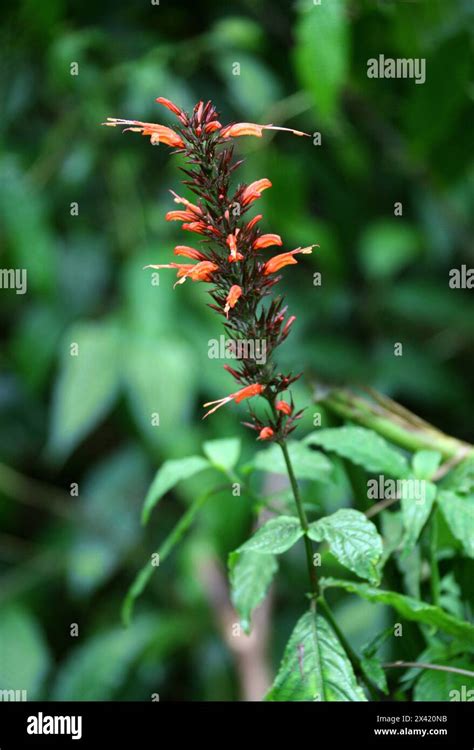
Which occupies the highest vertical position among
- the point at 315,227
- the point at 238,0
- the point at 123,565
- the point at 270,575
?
the point at 238,0

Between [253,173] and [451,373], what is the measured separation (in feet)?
2.09

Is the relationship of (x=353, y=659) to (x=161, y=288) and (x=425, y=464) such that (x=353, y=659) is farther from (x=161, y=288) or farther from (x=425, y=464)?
(x=161, y=288)

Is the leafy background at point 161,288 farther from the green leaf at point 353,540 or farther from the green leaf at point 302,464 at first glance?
the green leaf at point 353,540

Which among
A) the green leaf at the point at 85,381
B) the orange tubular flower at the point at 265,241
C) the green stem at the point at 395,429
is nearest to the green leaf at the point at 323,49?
the green leaf at the point at 85,381

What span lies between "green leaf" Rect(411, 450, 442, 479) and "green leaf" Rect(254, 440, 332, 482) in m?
0.06

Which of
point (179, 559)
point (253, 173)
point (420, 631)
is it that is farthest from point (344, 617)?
point (253, 173)

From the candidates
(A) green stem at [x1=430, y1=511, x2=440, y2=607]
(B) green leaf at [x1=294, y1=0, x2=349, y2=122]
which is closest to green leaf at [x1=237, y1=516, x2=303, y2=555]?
(A) green stem at [x1=430, y1=511, x2=440, y2=607]

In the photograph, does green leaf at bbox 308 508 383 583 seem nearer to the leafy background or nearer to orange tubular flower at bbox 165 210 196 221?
orange tubular flower at bbox 165 210 196 221

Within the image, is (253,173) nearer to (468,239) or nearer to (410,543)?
(468,239)

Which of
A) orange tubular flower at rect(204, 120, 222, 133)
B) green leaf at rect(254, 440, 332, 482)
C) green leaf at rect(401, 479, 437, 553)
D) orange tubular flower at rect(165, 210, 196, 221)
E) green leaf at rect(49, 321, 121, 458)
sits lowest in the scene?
green leaf at rect(401, 479, 437, 553)

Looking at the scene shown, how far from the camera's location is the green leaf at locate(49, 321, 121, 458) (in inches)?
63.4

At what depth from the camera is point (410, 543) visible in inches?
21.8

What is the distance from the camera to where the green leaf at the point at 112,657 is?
160 centimetres

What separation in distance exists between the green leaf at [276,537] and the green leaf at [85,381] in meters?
1.09
